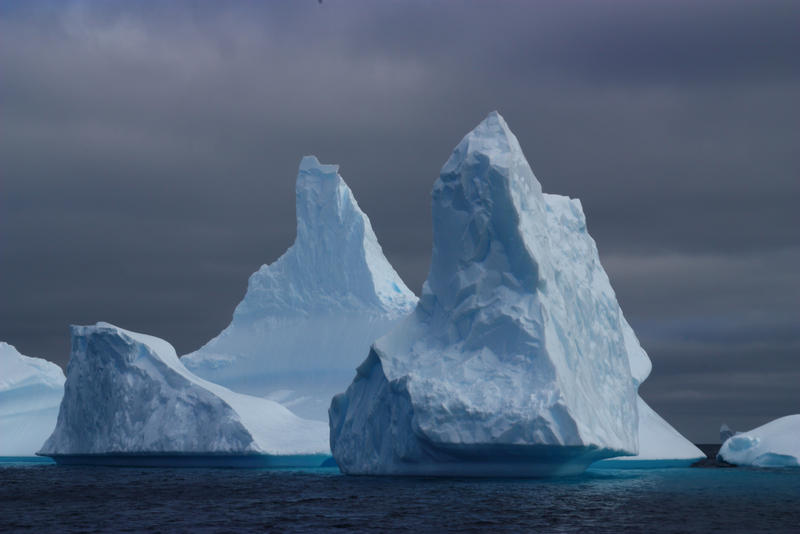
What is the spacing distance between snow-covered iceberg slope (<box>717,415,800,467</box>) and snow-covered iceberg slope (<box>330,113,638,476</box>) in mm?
11885

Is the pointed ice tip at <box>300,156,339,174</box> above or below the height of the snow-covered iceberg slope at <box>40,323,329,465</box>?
above

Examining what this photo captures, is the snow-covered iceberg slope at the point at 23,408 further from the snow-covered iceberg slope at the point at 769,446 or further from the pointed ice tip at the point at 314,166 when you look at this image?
the snow-covered iceberg slope at the point at 769,446

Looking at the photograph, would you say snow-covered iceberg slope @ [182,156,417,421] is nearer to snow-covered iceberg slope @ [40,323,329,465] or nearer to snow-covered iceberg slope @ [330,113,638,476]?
snow-covered iceberg slope @ [40,323,329,465]

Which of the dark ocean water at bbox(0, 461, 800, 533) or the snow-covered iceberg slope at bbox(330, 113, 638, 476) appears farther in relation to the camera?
the snow-covered iceberg slope at bbox(330, 113, 638, 476)

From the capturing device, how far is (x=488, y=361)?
25.4 m

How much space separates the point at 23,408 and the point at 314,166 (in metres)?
14.7

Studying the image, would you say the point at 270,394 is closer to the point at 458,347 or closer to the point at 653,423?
the point at 653,423

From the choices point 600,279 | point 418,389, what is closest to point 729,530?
point 418,389

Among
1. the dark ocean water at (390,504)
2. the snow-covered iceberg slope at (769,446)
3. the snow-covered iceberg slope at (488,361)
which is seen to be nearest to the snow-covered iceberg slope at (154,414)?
the dark ocean water at (390,504)

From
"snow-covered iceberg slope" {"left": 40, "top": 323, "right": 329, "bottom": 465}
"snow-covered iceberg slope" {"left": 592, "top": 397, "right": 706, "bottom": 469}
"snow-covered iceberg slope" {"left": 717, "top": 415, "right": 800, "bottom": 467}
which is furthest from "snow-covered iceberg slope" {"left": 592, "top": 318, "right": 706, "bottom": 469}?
"snow-covered iceberg slope" {"left": 40, "top": 323, "right": 329, "bottom": 465}

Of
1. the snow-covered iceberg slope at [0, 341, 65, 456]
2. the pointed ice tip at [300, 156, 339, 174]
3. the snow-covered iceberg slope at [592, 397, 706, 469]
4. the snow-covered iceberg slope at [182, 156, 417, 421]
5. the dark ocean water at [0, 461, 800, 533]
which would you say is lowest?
the dark ocean water at [0, 461, 800, 533]

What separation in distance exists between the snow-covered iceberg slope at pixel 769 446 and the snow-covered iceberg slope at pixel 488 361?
39.0 feet

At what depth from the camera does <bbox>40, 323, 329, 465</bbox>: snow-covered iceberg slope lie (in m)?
33.3

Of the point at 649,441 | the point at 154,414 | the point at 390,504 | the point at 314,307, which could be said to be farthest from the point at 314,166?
the point at 390,504
